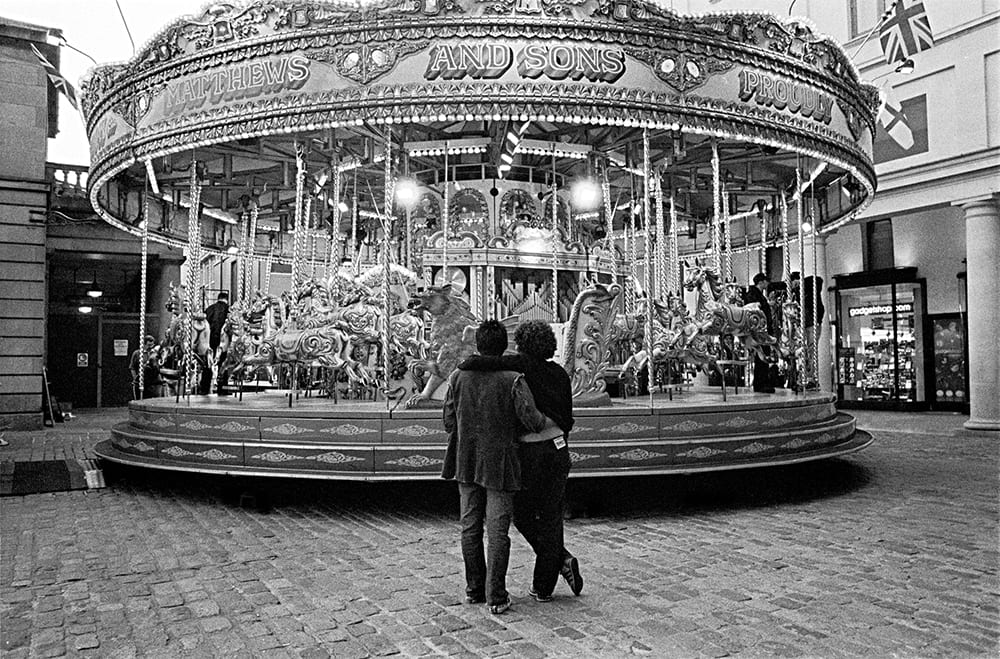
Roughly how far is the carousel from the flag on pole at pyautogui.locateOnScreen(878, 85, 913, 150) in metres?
→ 5.90

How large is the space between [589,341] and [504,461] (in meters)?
4.25

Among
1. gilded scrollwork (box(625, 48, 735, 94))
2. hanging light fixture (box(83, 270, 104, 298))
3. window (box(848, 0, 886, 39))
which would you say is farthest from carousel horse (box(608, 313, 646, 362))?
Answer: hanging light fixture (box(83, 270, 104, 298))

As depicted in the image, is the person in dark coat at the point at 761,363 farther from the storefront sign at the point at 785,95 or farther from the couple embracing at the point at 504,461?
the couple embracing at the point at 504,461

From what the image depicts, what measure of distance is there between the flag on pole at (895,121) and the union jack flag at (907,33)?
2348 mm

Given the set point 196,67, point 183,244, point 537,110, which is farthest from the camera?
point 183,244

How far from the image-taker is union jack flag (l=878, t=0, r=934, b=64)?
1518cm

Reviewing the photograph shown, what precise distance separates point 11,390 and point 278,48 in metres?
12.3

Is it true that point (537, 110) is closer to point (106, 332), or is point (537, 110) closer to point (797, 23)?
point (797, 23)

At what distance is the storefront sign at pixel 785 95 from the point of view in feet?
29.6

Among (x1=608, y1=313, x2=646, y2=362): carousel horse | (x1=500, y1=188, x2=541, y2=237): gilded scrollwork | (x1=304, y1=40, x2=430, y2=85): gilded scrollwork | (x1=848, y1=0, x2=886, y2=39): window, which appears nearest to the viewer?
(x1=304, y1=40, x2=430, y2=85): gilded scrollwork

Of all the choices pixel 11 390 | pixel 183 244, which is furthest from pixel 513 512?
pixel 11 390

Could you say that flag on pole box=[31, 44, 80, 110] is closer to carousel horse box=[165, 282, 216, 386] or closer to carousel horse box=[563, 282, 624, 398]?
carousel horse box=[165, 282, 216, 386]

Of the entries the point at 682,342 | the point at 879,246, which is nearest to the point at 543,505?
the point at 682,342

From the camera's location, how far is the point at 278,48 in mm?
8516
